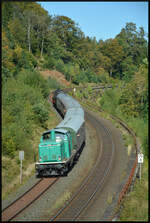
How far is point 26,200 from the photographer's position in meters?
20.6

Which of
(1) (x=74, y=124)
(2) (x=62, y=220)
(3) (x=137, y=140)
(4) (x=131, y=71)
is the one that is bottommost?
(2) (x=62, y=220)

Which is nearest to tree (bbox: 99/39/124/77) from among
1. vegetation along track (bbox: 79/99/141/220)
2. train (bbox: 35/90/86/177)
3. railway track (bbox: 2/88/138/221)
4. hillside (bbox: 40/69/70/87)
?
hillside (bbox: 40/69/70/87)

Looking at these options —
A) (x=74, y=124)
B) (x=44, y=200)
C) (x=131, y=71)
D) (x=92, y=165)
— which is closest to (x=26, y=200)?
(x=44, y=200)

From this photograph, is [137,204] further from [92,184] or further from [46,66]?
[46,66]

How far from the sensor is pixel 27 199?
20766 millimetres

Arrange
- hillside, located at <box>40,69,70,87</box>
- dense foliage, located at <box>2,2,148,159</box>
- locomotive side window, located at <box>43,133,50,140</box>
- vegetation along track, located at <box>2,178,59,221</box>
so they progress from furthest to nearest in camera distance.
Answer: hillside, located at <box>40,69,70,87</box>
dense foliage, located at <box>2,2,148,159</box>
locomotive side window, located at <box>43,133,50,140</box>
vegetation along track, located at <box>2,178,59,221</box>

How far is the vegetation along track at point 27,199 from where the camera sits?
1861cm

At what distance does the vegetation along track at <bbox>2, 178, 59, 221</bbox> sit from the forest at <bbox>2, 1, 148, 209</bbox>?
188 inches

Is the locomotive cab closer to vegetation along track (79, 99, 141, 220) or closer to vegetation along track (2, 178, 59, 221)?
vegetation along track (2, 178, 59, 221)

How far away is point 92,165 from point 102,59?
88.9 m

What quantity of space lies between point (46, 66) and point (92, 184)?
218 ft

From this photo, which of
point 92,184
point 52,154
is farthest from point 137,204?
point 52,154

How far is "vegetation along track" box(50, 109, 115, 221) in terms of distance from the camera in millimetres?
18094

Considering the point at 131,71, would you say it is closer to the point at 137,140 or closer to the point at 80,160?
the point at 137,140
